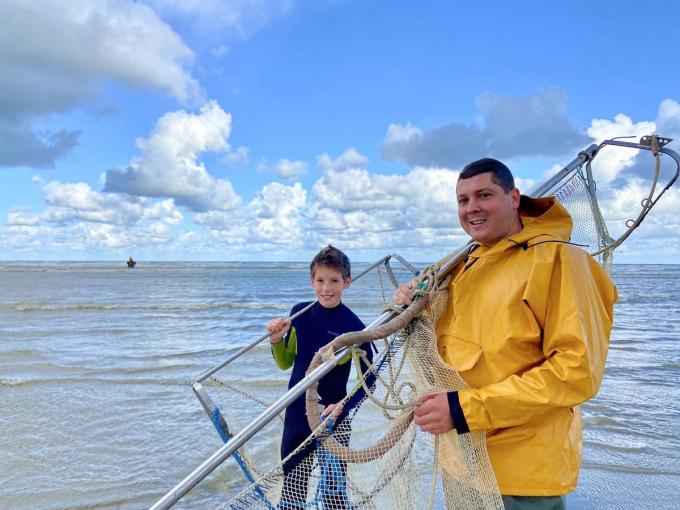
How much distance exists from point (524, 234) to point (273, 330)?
76.5 inches

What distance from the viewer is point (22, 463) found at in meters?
5.22

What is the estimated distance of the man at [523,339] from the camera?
1.66m

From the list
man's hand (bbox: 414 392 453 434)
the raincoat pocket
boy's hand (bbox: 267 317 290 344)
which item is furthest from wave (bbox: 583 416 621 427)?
man's hand (bbox: 414 392 453 434)

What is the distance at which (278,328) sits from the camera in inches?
132

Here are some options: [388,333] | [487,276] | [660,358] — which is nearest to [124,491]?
[388,333]

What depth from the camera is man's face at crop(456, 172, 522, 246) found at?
1963 millimetres

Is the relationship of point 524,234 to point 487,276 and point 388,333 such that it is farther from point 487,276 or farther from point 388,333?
point 388,333

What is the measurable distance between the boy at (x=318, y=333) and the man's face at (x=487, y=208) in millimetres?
1382

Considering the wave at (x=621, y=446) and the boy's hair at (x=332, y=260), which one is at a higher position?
the boy's hair at (x=332, y=260)

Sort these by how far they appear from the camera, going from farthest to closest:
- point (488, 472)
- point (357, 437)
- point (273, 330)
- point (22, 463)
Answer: point (22, 463) < point (273, 330) < point (357, 437) < point (488, 472)

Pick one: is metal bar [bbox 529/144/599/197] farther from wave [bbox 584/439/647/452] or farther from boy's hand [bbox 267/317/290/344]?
wave [bbox 584/439/647/452]

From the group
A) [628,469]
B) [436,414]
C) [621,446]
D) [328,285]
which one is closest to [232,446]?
[436,414]

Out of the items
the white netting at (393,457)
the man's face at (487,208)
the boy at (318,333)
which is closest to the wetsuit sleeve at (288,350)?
the boy at (318,333)

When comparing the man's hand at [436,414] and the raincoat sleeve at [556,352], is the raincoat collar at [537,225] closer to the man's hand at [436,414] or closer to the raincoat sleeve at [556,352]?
the raincoat sleeve at [556,352]
